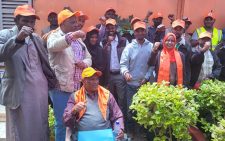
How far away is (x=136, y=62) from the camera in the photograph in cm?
524

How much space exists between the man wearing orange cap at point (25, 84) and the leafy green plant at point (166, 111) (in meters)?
1.19

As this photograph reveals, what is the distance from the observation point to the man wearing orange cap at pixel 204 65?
5215 millimetres

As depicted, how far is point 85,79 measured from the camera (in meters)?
4.00

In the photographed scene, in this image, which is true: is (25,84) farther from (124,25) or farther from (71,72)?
(124,25)

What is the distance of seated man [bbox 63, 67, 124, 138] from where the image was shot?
3865mm

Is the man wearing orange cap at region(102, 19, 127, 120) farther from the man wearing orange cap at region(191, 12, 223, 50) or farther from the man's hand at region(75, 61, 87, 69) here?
the man wearing orange cap at region(191, 12, 223, 50)

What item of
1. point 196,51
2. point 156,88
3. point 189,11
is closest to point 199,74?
point 196,51

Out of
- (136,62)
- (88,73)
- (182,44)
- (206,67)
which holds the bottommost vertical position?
(206,67)

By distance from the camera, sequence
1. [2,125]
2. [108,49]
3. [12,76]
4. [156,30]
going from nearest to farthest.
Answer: [12,76] → [108,49] → [2,125] → [156,30]

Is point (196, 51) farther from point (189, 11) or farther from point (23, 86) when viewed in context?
point (23, 86)

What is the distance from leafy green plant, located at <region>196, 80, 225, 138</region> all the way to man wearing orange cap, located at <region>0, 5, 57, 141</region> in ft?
7.08

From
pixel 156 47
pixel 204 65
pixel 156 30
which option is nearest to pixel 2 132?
pixel 156 47

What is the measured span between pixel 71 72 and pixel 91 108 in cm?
52

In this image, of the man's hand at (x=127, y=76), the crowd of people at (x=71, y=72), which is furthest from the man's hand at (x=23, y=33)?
the man's hand at (x=127, y=76)
